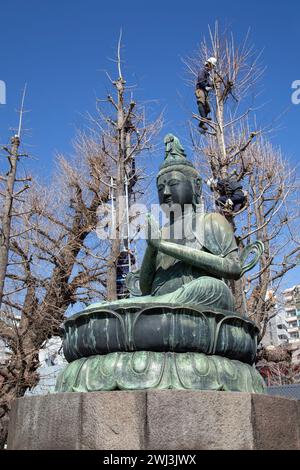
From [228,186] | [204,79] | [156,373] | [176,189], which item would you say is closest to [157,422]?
[156,373]

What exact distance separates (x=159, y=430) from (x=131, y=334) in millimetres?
795

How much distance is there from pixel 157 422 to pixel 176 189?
258cm

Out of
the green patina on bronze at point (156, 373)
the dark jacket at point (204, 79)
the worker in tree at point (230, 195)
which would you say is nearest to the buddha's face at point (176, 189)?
the green patina on bronze at point (156, 373)

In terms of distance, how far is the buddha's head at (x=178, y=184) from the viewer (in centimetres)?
526

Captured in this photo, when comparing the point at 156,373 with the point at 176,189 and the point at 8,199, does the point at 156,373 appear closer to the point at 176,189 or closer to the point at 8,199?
the point at 176,189

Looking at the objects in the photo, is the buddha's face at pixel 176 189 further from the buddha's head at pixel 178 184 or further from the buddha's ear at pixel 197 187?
the buddha's ear at pixel 197 187

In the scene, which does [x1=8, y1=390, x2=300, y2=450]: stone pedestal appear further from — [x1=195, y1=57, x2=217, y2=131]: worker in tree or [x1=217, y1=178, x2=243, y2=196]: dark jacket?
[x1=195, y1=57, x2=217, y2=131]: worker in tree

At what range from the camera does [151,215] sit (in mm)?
4605

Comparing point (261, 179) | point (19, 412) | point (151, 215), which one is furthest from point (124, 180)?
point (19, 412)

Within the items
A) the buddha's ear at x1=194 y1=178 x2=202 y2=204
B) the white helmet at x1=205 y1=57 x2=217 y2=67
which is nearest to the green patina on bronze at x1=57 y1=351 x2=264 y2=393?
the buddha's ear at x1=194 y1=178 x2=202 y2=204

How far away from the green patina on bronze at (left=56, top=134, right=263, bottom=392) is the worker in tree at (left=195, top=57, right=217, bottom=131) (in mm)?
10799
